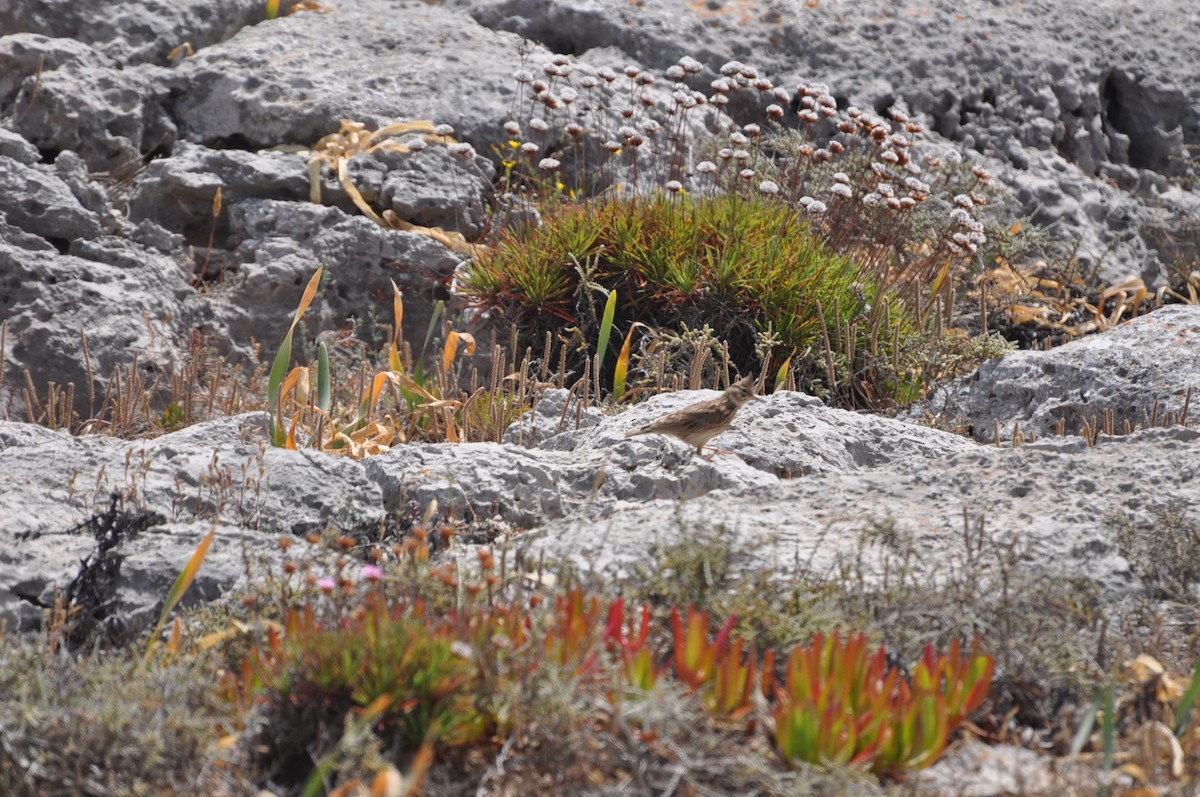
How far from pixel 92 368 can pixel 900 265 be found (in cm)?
480

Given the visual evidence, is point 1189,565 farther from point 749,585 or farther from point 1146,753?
point 749,585

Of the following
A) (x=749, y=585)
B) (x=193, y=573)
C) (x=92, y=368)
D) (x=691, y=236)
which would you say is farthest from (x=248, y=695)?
(x=691, y=236)

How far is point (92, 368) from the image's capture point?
643 centimetres

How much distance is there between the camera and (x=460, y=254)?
7762 mm

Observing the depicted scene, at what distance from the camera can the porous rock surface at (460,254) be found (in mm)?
3854

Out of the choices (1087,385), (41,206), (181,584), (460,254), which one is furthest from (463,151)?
(181,584)

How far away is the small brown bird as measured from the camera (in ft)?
14.9

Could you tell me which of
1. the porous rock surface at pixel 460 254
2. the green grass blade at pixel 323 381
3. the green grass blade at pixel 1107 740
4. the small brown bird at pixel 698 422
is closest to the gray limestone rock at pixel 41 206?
the porous rock surface at pixel 460 254

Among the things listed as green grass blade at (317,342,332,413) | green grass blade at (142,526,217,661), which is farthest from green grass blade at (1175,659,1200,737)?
green grass blade at (317,342,332,413)

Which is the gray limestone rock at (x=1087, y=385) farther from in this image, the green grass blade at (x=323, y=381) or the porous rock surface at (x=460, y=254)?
the green grass blade at (x=323, y=381)

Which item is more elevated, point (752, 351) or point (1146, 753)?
point (1146, 753)

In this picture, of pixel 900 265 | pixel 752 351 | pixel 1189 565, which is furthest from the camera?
pixel 900 265

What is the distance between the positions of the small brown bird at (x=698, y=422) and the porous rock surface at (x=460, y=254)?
55 mm

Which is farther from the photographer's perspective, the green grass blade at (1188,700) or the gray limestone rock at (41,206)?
the gray limestone rock at (41,206)
